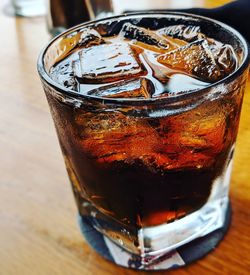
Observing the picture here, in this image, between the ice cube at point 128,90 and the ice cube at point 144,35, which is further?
the ice cube at point 144,35

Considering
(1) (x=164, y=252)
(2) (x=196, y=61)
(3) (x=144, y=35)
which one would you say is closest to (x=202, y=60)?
(2) (x=196, y=61)

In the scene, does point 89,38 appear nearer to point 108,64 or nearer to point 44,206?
point 108,64

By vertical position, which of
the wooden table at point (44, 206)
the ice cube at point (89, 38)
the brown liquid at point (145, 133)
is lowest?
the wooden table at point (44, 206)

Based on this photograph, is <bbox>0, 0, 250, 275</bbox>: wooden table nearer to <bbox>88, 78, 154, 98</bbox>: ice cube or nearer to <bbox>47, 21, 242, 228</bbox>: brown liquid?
<bbox>47, 21, 242, 228</bbox>: brown liquid

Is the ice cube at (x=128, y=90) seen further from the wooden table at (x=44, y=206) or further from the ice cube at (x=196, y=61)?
the wooden table at (x=44, y=206)

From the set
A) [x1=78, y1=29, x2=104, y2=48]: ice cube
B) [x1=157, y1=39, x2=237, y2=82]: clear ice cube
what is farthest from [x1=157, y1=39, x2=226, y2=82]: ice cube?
[x1=78, y1=29, x2=104, y2=48]: ice cube

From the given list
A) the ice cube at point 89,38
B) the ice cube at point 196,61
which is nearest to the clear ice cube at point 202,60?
the ice cube at point 196,61

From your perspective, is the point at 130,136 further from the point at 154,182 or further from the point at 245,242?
the point at 245,242
